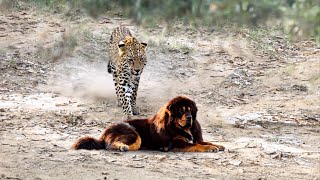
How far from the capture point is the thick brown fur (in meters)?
7.84

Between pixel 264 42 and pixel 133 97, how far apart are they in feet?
19.4

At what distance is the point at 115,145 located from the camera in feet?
26.2

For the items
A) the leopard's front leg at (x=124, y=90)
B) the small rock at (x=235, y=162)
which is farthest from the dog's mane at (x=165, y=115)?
the leopard's front leg at (x=124, y=90)

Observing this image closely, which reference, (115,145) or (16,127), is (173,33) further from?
(115,145)

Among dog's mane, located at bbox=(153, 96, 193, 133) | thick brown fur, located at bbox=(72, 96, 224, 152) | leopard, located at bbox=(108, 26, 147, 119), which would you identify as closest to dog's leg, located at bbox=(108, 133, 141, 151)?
thick brown fur, located at bbox=(72, 96, 224, 152)

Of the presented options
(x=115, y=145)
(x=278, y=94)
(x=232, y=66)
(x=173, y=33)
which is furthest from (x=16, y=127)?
(x=173, y=33)

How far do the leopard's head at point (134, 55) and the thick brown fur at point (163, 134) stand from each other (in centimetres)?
331

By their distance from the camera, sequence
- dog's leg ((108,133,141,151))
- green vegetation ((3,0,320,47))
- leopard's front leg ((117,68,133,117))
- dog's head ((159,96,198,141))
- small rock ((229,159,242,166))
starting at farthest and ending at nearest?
1. leopard's front leg ((117,68,133,117))
2. dog's leg ((108,133,141,151))
3. dog's head ((159,96,198,141))
4. small rock ((229,159,242,166))
5. green vegetation ((3,0,320,47))

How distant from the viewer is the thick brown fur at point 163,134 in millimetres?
7836

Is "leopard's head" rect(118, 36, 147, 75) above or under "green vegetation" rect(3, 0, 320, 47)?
under

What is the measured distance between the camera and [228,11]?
2221mm

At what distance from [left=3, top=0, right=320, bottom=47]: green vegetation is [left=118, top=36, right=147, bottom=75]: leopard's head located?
8998 millimetres

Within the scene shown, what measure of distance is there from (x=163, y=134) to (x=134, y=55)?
377cm

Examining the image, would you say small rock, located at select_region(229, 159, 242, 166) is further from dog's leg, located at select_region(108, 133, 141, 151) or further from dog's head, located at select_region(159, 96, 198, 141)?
dog's leg, located at select_region(108, 133, 141, 151)
